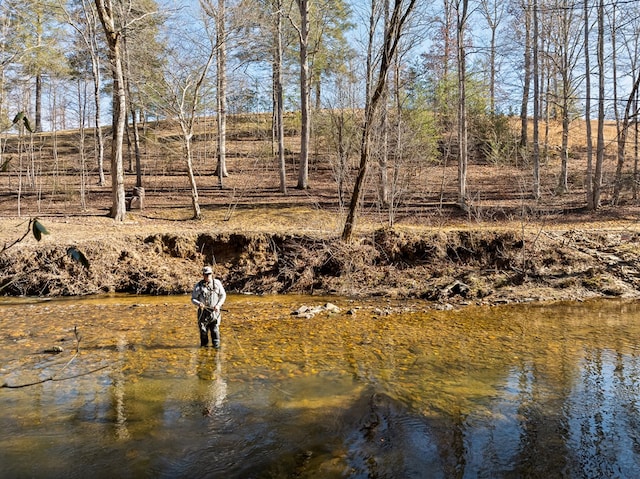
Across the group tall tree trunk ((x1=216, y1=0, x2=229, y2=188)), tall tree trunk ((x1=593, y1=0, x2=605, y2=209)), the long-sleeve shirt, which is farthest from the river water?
tall tree trunk ((x1=216, y1=0, x2=229, y2=188))

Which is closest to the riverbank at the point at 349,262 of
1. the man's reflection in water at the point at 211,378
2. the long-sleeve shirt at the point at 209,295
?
the long-sleeve shirt at the point at 209,295

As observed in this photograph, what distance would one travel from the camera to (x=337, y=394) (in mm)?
7680

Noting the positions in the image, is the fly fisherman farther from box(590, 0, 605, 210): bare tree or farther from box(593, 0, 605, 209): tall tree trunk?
box(593, 0, 605, 209): tall tree trunk

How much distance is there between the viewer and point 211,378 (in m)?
8.38

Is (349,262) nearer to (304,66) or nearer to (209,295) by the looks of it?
(209,295)

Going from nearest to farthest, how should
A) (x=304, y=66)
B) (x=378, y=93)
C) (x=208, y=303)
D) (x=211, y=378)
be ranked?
(x=211, y=378) → (x=208, y=303) → (x=378, y=93) → (x=304, y=66)

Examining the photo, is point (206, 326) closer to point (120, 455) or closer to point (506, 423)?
point (120, 455)

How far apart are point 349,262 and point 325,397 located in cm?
860

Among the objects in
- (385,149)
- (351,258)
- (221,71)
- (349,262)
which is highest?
(221,71)

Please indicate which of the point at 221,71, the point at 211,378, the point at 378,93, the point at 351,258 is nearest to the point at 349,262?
the point at 351,258

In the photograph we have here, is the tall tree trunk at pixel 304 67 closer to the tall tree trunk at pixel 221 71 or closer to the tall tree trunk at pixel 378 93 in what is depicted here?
the tall tree trunk at pixel 221 71

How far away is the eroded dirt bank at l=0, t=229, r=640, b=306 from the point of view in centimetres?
1474

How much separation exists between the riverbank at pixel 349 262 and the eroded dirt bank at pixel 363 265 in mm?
33

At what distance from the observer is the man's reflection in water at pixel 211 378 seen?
7.33 meters
